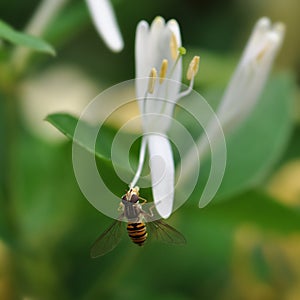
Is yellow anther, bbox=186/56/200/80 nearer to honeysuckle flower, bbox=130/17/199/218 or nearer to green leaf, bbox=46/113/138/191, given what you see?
honeysuckle flower, bbox=130/17/199/218

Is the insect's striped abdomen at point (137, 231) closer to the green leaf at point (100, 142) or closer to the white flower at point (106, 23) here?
the green leaf at point (100, 142)

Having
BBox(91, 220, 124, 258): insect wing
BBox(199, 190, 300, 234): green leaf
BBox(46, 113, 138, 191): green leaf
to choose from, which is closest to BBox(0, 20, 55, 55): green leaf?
BBox(46, 113, 138, 191): green leaf

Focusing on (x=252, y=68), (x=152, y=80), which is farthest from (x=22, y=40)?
(x=252, y=68)

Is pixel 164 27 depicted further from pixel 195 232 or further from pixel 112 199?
pixel 195 232

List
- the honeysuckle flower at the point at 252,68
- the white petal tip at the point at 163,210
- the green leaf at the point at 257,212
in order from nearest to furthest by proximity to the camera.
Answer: the white petal tip at the point at 163,210, the honeysuckle flower at the point at 252,68, the green leaf at the point at 257,212

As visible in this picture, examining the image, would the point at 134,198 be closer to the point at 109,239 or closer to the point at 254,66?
the point at 109,239

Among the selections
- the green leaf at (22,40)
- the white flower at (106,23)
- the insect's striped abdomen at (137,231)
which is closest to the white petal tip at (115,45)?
the white flower at (106,23)
